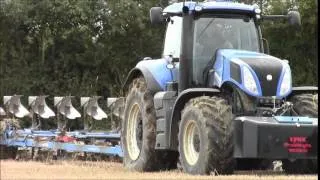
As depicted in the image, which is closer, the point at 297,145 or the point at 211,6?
the point at 297,145

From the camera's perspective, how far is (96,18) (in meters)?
24.3

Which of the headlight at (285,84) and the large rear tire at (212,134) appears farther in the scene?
the headlight at (285,84)

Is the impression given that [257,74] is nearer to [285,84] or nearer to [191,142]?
[285,84]

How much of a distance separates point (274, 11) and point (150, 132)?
14841mm

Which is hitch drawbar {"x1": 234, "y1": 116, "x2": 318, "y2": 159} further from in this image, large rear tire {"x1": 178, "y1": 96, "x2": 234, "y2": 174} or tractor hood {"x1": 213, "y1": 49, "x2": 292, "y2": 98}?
tractor hood {"x1": 213, "y1": 49, "x2": 292, "y2": 98}

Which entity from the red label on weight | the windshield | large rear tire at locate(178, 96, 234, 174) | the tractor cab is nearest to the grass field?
large rear tire at locate(178, 96, 234, 174)

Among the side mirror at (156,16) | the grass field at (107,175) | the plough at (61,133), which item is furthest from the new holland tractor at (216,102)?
the plough at (61,133)

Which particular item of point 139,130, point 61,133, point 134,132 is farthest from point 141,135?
point 61,133

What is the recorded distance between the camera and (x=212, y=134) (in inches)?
320

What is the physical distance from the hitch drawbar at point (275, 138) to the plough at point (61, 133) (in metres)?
4.55

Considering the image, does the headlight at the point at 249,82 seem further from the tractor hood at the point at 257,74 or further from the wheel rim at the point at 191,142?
the wheel rim at the point at 191,142

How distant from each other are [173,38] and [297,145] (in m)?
2.80

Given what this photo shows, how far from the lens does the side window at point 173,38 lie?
32.0 ft

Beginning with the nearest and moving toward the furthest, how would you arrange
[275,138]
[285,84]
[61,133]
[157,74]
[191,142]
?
[275,138], [285,84], [191,142], [157,74], [61,133]
